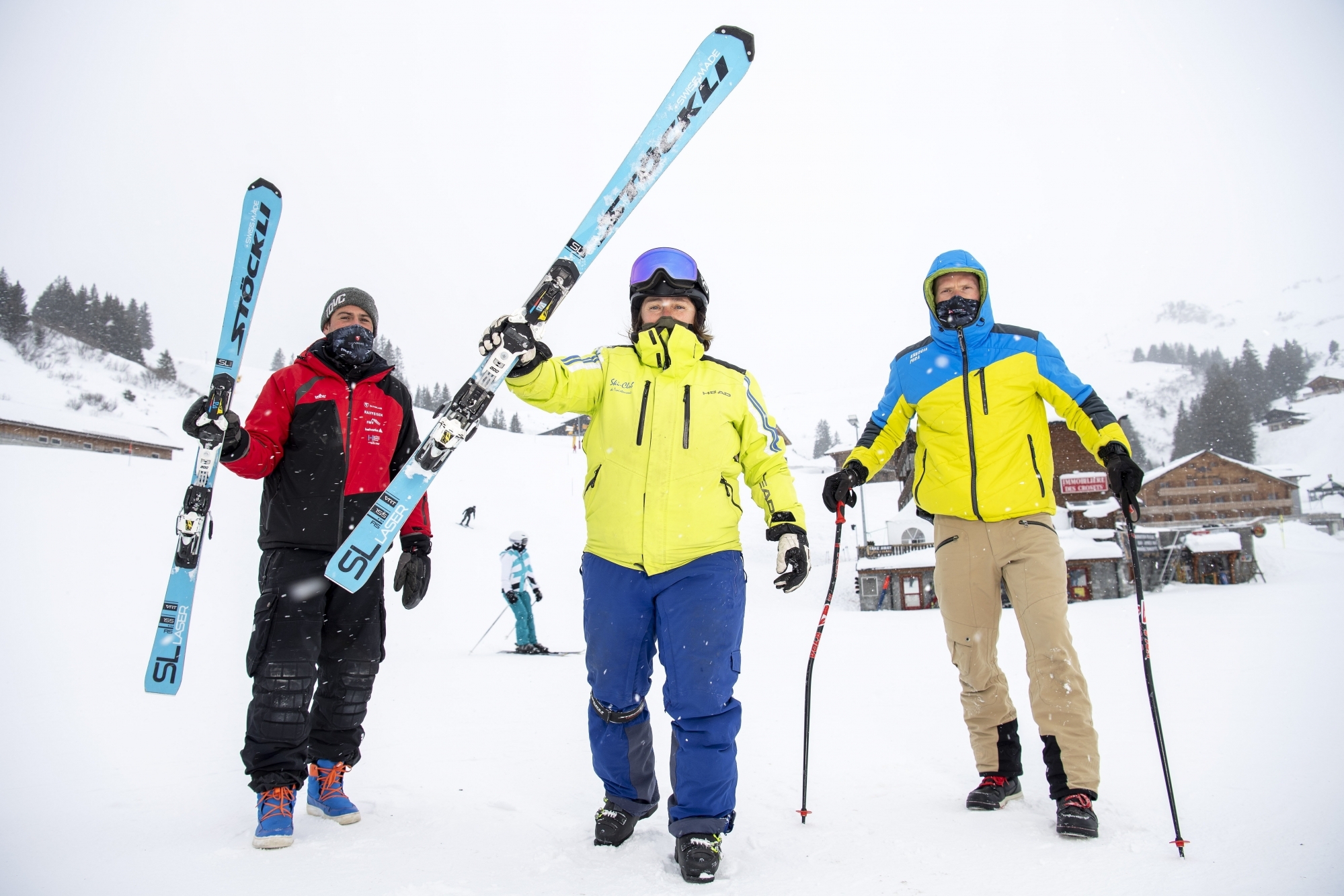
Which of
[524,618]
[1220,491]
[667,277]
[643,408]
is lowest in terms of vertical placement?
[524,618]

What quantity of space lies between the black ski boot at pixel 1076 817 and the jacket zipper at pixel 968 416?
1155mm

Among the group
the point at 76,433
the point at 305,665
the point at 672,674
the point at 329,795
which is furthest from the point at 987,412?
the point at 76,433

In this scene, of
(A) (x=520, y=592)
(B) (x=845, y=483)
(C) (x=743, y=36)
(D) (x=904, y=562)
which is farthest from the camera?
(D) (x=904, y=562)

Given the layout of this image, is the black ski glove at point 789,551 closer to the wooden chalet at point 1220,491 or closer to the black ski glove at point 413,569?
the black ski glove at point 413,569

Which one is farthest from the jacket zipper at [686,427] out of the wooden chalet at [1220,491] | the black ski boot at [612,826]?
the wooden chalet at [1220,491]

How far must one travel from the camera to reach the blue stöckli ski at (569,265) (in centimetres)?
277

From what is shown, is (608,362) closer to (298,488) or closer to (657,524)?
(657,524)

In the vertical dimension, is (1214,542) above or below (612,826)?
above

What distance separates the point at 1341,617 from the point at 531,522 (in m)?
24.3

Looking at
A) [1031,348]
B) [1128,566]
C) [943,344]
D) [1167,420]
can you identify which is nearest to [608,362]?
[943,344]

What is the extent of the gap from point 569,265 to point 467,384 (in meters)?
0.73

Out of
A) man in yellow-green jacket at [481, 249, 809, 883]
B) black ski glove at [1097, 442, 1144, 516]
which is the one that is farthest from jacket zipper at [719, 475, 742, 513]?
black ski glove at [1097, 442, 1144, 516]

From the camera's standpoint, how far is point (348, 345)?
3.10m

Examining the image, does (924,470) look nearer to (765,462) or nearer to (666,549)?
(765,462)
